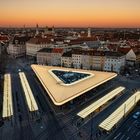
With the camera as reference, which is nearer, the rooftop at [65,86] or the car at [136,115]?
the car at [136,115]

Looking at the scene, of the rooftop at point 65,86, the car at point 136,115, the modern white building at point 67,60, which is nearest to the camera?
the car at point 136,115

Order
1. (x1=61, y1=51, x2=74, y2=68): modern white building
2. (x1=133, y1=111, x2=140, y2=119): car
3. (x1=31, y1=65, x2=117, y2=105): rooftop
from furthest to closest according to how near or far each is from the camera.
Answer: (x1=61, y1=51, x2=74, y2=68): modern white building < (x1=31, y1=65, x2=117, y2=105): rooftop < (x1=133, y1=111, x2=140, y2=119): car

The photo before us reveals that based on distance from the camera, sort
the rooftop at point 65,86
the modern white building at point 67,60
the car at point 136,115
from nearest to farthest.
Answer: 1. the car at point 136,115
2. the rooftop at point 65,86
3. the modern white building at point 67,60

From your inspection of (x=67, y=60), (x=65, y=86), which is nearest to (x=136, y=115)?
(x=65, y=86)

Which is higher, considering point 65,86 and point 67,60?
point 67,60

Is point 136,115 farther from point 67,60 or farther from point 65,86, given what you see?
point 67,60

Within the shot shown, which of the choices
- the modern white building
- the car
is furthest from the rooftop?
the modern white building

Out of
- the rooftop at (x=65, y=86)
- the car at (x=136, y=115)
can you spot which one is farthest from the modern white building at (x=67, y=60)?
the car at (x=136, y=115)

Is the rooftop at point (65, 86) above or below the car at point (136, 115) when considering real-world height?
above

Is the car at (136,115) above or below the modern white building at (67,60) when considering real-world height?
below

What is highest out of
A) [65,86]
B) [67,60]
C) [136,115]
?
[67,60]

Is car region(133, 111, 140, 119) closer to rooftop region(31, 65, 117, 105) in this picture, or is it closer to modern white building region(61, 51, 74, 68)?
rooftop region(31, 65, 117, 105)

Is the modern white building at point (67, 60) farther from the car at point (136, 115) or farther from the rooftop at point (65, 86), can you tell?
the car at point (136, 115)

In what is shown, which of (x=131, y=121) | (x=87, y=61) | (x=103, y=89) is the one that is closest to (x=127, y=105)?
(x=131, y=121)
